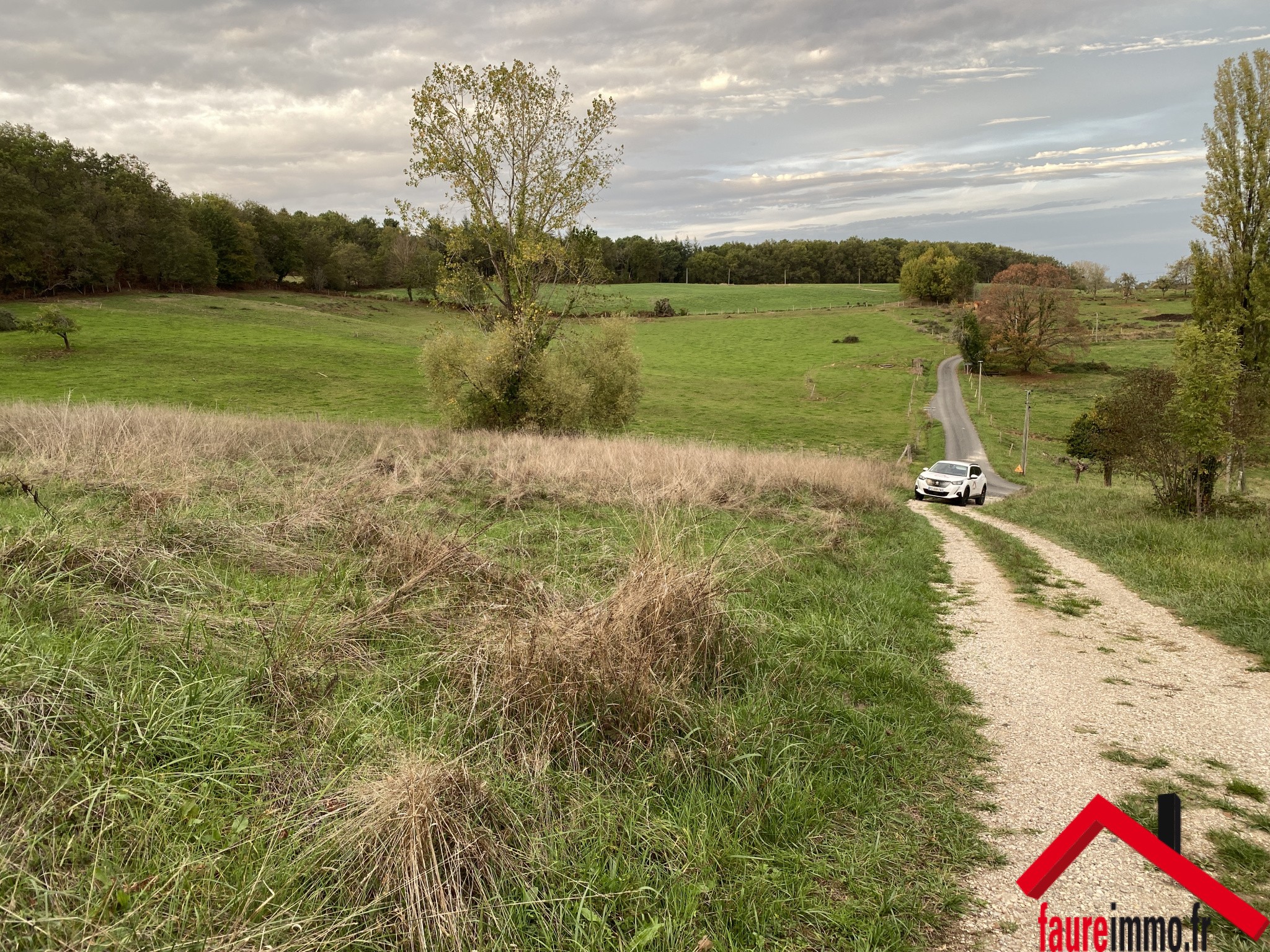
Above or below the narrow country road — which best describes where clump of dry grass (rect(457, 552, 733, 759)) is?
above

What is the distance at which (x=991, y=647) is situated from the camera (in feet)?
26.3

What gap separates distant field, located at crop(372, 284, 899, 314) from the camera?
111 meters

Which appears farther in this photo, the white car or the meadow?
the white car

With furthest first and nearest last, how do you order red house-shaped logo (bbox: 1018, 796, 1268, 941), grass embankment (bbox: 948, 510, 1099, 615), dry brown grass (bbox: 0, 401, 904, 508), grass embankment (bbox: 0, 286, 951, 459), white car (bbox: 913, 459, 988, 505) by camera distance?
grass embankment (bbox: 0, 286, 951, 459), white car (bbox: 913, 459, 988, 505), grass embankment (bbox: 948, 510, 1099, 615), dry brown grass (bbox: 0, 401, 904, 508), red house-shaped logo (bbox: 1018, 796, 1268, 941)

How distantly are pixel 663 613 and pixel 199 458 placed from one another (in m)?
11.2

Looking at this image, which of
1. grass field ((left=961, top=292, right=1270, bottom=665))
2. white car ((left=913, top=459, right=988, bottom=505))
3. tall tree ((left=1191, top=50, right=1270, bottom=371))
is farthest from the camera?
white car ((left=913, top=459, right=988, bottom=505))

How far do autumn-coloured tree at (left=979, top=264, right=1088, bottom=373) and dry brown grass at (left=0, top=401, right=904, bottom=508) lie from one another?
6625cm

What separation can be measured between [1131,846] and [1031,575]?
8.97m

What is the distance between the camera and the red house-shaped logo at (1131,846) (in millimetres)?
3408

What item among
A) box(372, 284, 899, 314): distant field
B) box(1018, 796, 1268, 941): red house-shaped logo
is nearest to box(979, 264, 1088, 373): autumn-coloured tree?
box(372, 284, 899, 314): distant field

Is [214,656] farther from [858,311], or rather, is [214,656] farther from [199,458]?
[858,311]

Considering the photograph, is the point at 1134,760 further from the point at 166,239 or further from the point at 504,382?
the point at 166,239

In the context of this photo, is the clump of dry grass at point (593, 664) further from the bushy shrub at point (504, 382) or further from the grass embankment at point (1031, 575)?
the bushy shrub at point (504, 382)

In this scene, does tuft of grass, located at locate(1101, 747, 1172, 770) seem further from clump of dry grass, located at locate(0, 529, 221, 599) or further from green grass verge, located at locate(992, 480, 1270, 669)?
clump of dry grass, located at locate(0, 529, 221, 599)
